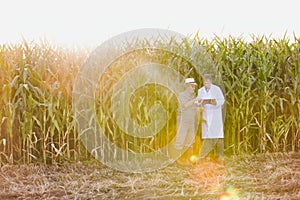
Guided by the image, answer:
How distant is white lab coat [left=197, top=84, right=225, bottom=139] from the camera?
21.1ft

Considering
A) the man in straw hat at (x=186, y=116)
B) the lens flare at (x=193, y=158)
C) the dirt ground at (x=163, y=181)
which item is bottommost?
the dirt ground at (x=163, y=181)

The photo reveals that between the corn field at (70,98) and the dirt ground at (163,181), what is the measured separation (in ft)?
1.22

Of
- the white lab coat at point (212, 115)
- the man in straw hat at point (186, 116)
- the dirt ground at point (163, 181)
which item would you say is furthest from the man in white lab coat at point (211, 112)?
the dirt ground at point (163, 181)

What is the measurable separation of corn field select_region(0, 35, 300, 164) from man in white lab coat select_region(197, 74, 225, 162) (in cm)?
53

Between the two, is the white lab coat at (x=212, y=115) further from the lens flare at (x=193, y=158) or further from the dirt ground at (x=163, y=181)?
the dirt ground at (x=163, y=181)

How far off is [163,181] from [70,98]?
6.64 feet

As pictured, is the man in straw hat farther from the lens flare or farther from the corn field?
the corn field

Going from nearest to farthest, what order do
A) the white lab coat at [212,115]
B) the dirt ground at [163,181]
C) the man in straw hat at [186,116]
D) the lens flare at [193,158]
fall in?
the dirt ground at [163,181]
the man in straw hat at [186,116]
the white lab coat at [212,115]
the lens flare at [193,158]

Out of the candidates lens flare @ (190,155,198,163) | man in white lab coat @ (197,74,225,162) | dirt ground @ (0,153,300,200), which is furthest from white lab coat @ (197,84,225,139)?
dirt ground @ (0,153,300,200)

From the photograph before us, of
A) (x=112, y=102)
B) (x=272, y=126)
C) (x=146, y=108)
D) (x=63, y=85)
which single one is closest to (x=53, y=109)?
(x=63, y=85)

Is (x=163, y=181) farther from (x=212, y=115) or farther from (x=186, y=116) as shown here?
(x=212, y=115)

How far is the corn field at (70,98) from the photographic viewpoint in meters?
6.54

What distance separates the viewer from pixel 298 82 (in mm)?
7215

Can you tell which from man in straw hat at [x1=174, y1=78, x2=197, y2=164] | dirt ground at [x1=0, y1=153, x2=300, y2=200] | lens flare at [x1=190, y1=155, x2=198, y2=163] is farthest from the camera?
lens flare at [x1=190, y1=155, x2=198, y2=163]
